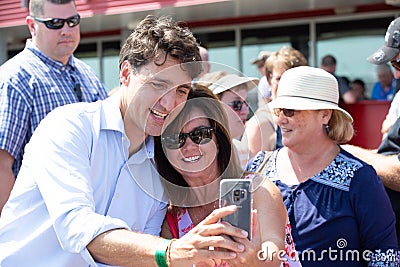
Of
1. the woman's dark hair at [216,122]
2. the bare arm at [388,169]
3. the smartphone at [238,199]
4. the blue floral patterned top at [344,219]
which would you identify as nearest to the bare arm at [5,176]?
the blue floral patterned top at [344,219]

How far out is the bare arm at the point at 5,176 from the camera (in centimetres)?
346

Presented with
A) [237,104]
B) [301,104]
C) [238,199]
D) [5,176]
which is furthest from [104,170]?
[5,176]

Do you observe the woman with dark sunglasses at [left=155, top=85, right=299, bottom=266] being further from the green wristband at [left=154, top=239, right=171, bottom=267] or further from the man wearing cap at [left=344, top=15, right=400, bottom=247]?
the man wearing cap at [left=344, top=15, right=400, bottom=247]

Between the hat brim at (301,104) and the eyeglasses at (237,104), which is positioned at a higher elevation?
the eyeglasses at (237,104)

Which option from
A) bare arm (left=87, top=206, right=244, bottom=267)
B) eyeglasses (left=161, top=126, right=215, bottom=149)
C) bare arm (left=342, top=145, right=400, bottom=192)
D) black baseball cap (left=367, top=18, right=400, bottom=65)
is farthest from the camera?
black baseball cap (left=367, top=18, right=400, bottom=65)

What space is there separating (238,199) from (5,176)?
218cm

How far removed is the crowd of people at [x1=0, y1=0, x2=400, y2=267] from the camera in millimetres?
1849

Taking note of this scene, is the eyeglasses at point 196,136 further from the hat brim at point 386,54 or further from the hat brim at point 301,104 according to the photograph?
the hat brim at point 386,54

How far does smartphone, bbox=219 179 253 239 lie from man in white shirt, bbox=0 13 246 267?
0.27 metres

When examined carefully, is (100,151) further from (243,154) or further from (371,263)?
(371,263)

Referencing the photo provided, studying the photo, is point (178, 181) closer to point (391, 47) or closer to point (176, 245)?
point (176, 245)

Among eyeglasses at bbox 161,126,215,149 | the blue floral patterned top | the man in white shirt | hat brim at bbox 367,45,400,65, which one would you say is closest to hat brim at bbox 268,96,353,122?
the blue floral patterned top

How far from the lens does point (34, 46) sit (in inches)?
156

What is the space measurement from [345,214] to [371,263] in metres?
0.26
